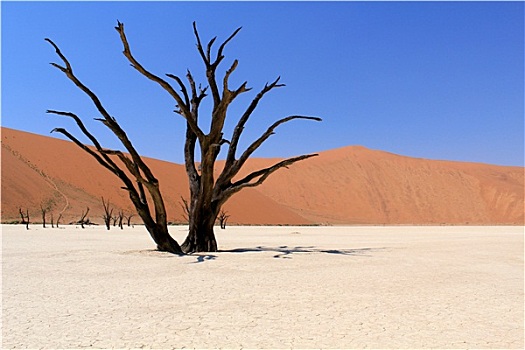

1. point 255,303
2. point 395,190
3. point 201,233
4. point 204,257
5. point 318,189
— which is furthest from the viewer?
point 395,190

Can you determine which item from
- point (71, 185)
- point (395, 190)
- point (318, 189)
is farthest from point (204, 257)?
point (395, 190)

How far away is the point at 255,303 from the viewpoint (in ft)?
21.2

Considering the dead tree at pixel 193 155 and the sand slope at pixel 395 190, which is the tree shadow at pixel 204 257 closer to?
the dead tree at pixel 193 155

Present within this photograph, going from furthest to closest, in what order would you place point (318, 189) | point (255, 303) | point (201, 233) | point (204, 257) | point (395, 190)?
point (395, 190) < point (318, 189) < point (201, 233) < point (204, 257) < point (255, 303)

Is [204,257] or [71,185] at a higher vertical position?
[71,185]

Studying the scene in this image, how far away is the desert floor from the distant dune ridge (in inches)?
1337

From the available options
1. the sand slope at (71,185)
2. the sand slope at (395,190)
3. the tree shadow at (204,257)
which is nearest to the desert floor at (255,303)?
the tree shadow at (204,257)

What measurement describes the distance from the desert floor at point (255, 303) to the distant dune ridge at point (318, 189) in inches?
1337

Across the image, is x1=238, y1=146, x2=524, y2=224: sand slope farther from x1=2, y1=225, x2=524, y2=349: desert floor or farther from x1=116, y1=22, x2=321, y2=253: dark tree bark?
x1=2, y1=225, x2=524, y2=349: desert floor

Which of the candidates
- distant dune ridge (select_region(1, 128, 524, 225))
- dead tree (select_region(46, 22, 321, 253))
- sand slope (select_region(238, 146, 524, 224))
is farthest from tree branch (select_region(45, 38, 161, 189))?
sand slope (select_region(238, 146, 524, 224))

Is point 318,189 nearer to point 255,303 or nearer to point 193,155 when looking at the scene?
point 193,155

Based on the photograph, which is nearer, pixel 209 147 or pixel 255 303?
pixel 255 303

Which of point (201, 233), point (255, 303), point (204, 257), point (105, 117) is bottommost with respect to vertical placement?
point (255, 303)

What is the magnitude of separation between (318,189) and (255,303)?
68847mm
